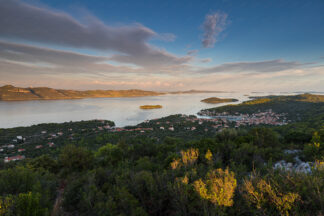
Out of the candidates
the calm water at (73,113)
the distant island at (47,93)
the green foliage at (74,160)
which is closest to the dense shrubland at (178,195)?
the green foliage at (74,160)

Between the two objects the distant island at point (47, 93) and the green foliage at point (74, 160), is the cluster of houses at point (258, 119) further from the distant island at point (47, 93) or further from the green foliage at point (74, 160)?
the distant island at point (47, 93)

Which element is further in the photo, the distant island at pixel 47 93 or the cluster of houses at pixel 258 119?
the distant island at pixel 47 93

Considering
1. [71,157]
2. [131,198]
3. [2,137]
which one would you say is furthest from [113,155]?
[2,137]

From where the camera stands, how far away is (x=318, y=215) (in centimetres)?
218

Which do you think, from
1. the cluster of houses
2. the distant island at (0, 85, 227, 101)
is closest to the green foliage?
the cluster of houses

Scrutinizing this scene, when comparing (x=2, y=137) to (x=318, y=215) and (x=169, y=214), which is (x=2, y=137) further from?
(x=318, y=215)

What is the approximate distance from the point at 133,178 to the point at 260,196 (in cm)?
304

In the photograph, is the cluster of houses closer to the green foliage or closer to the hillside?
the hillside

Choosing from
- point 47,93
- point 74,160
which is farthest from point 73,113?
point 47,93

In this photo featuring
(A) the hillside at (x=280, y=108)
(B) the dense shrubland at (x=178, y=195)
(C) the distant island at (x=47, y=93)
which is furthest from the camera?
(C) the distant island at (x=47, y=93)

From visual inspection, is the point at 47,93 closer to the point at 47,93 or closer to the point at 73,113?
the point at 47,93

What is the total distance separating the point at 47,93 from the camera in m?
128

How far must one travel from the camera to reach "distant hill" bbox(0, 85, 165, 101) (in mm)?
104519

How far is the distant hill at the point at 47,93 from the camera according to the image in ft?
343
